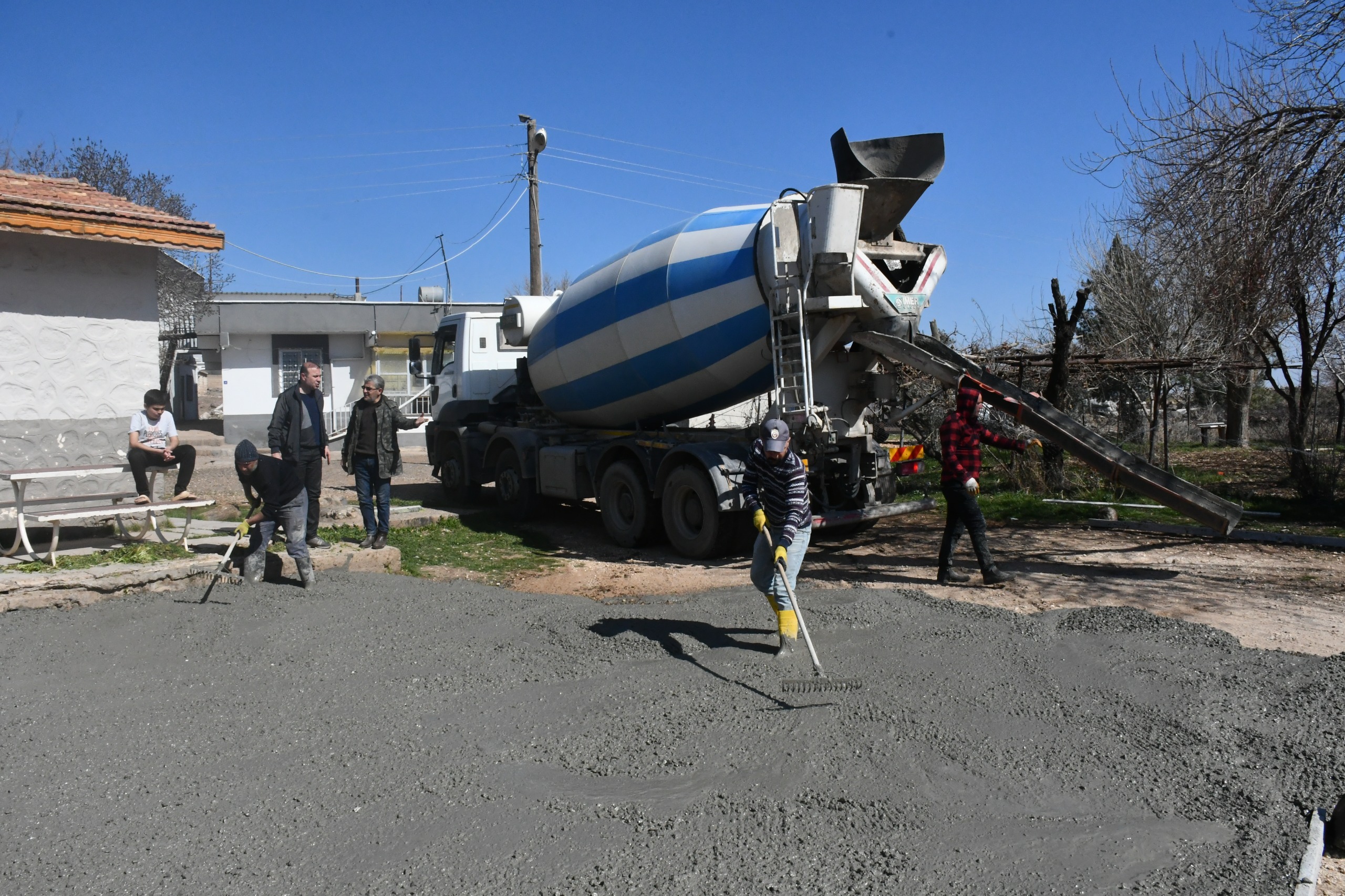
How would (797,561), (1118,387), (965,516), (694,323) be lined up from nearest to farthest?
(797,561) < (965,516) < (694,323) < (1118,387)

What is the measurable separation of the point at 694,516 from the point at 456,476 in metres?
5.45

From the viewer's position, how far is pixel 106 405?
890 centimetres

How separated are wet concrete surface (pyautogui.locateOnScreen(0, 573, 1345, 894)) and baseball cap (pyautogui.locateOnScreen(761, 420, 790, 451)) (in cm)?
128

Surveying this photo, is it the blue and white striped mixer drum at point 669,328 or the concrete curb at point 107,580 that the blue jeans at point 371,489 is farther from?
the blue and white striped mixer drum at point 669,328

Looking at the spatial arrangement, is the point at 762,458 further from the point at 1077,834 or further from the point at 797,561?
the point at 1077,834

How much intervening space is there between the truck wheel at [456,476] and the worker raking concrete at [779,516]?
8495mm

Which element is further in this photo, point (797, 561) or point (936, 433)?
point (936, 433)

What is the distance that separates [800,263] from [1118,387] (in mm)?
11729

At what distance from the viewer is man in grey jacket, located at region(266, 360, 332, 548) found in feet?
26.4

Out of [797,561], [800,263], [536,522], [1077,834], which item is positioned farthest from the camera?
[536,522]

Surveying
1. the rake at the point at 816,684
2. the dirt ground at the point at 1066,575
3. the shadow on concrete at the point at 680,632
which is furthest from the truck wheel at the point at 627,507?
the rake at the point at 816,684

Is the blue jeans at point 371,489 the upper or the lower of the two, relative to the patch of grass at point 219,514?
upper

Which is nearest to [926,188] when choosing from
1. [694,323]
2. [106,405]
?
[694,323]

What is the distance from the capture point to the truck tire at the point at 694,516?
383 inches
